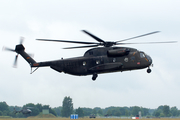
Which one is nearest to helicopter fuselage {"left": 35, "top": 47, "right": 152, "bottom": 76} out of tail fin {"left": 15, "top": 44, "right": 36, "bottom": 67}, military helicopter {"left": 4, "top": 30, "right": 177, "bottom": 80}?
military helicopter {"left": 4, "top": 30, "right": 177, "bottom": 80}

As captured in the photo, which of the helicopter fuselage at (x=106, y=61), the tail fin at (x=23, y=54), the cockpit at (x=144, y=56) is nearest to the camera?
the helicopter fuselage at (x=106, y=61)

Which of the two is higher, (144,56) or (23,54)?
(23,54)

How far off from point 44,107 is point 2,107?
2435 centimetres

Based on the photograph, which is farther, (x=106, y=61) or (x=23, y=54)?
(x=23, y=54)

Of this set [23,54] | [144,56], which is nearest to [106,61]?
[144,56]

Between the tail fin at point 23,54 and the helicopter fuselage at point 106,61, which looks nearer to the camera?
the helicopter fuselage at point 106,61

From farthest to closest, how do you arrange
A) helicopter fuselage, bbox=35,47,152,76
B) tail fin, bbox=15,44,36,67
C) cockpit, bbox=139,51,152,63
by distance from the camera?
tail fin, bbox=15,44,36,67 < cockpit, bbox=139,51,152,63 < helicopter fuselage, bbox=35,47,152,76

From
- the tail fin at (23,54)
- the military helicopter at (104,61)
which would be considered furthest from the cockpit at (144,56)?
the tail fin at (23,54)

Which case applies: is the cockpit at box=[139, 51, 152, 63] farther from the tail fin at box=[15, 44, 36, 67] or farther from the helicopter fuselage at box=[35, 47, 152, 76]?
the tail fin at box=[15, 44, 36, 67]

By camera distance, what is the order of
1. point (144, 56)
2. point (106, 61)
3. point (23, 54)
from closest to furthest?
point (106, 61) → point (144, 56) → point (23, 54)

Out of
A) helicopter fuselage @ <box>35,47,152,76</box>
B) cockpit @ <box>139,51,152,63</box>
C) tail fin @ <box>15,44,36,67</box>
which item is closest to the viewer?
helicopter fuselage @ <box>35,47,152,76</box>

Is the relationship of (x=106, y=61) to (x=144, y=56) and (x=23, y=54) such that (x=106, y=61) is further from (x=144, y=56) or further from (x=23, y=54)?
(x=23, y=54)

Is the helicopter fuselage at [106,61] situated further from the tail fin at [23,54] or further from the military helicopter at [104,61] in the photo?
the tail fin at [23,54]

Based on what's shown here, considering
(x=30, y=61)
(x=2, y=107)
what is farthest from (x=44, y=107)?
(x=30, y=61)
